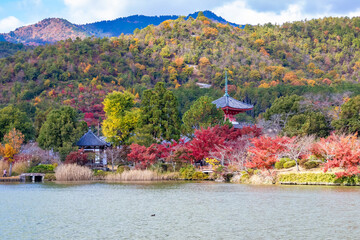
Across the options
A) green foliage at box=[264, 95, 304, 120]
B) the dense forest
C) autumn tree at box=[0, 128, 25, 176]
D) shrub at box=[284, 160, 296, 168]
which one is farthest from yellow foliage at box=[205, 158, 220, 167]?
the dense forest

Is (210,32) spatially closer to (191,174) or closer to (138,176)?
(191,174)

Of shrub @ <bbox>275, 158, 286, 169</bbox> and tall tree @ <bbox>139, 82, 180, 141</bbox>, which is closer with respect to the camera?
shrub @ <bbox>275, 158, 286, 169</bbox>

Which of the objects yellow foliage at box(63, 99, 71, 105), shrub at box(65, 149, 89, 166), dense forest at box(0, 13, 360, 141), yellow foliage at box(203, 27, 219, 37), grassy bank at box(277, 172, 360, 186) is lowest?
grassy bank at box(277, 172, 360, 186)

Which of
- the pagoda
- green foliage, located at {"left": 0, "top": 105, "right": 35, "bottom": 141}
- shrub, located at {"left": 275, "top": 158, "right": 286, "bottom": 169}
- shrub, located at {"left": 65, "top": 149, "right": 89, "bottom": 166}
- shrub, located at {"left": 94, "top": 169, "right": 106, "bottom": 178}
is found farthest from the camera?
green foliage, located at {"left": 0, "top": 105, "right": 35, "bottom": 141}

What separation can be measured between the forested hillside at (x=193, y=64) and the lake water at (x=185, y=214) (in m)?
45.4

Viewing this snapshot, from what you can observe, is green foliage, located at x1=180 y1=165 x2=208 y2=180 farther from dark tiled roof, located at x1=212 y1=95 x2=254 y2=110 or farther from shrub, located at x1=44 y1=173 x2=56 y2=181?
dark tiled roof, located at x1=212 y1=95 x2=254 y2=110

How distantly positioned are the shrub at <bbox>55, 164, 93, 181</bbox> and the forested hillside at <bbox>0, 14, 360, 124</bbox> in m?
Answer: 32.3

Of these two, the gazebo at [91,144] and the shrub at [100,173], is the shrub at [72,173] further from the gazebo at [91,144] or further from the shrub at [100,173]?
the gazebo at [91,144]

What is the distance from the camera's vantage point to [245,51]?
352ft

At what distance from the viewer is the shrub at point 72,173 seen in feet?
122

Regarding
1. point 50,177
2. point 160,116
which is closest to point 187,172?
point 160,116

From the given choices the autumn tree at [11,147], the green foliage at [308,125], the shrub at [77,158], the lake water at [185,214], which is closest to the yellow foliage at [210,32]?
the green foliage at [308,125]

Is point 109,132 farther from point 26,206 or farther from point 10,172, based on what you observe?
point 26,206

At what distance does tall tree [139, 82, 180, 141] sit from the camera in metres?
40.3
